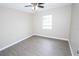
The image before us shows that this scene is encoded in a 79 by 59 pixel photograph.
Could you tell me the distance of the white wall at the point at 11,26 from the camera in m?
2.73

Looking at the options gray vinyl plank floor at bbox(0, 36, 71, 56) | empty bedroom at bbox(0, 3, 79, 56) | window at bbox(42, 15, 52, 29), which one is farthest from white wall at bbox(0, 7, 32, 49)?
window at bbox(42, 15, 52, 29)

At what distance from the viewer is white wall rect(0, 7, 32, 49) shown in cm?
273

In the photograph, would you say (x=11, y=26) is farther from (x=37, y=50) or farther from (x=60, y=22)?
(x=60, y=22)

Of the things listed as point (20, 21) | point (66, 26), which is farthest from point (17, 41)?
point (66, 26)

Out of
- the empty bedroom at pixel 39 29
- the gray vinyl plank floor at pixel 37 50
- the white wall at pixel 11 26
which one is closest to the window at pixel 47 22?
the empty bedroom at pixel 39 29

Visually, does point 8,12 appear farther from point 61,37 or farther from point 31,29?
point 61,37

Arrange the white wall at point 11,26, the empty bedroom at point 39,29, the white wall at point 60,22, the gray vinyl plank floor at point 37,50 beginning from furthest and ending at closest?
the white wall at point 60,22
the white wall at point 11,26
the empty bedroom at point 39,29
the gray vinyl plank floor at point 37,50

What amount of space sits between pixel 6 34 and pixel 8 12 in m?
0.96

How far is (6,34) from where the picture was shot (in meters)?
2.90

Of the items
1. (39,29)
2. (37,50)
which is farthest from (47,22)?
(37,50)

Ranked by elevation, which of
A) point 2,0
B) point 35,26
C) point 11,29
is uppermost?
point 2,0

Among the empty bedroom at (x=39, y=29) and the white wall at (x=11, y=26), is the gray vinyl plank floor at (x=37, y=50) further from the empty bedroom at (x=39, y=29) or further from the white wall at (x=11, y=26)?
the white wall at (x=11, y=26)

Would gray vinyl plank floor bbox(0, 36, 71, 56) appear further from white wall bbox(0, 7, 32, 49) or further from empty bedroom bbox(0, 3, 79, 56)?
white wall bbox(0, 7, 32, 49)

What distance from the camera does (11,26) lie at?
3.11 metres
